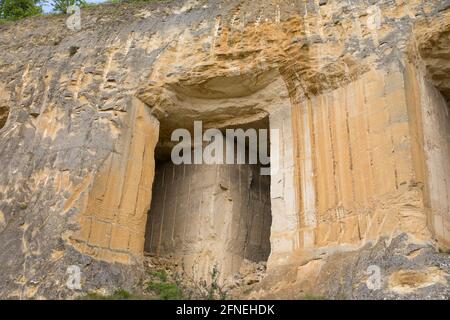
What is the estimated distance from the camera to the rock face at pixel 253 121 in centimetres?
808

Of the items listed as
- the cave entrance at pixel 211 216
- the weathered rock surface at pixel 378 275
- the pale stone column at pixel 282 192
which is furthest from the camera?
the cave entrance at pixel 211 216

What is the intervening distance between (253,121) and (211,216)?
1853 mm

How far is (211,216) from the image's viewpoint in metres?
10.3

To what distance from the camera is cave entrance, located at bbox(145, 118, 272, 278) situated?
10.1 metres

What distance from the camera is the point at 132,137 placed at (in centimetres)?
987

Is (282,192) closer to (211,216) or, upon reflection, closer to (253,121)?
(211,216)

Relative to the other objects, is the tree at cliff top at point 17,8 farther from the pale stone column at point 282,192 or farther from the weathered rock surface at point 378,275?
the weathered rock surface at point 378,275

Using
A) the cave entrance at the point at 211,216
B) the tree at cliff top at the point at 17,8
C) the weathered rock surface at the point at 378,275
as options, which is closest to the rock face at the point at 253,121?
the weathered rock surface at the point at 378,275

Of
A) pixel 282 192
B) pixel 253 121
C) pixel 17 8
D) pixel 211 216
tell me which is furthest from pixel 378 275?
pixel 17 8

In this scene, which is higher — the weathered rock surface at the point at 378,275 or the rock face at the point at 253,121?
the rock face at the point at 253,121

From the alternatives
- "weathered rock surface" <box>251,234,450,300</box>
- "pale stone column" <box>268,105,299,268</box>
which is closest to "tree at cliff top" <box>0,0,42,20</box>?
"pale stone column" <box>268,105,299,268</box>

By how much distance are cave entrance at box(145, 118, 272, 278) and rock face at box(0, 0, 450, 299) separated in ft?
0.69

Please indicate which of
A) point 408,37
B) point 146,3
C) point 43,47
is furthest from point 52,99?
point 408,37

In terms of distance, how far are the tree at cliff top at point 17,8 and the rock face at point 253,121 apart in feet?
14.9
